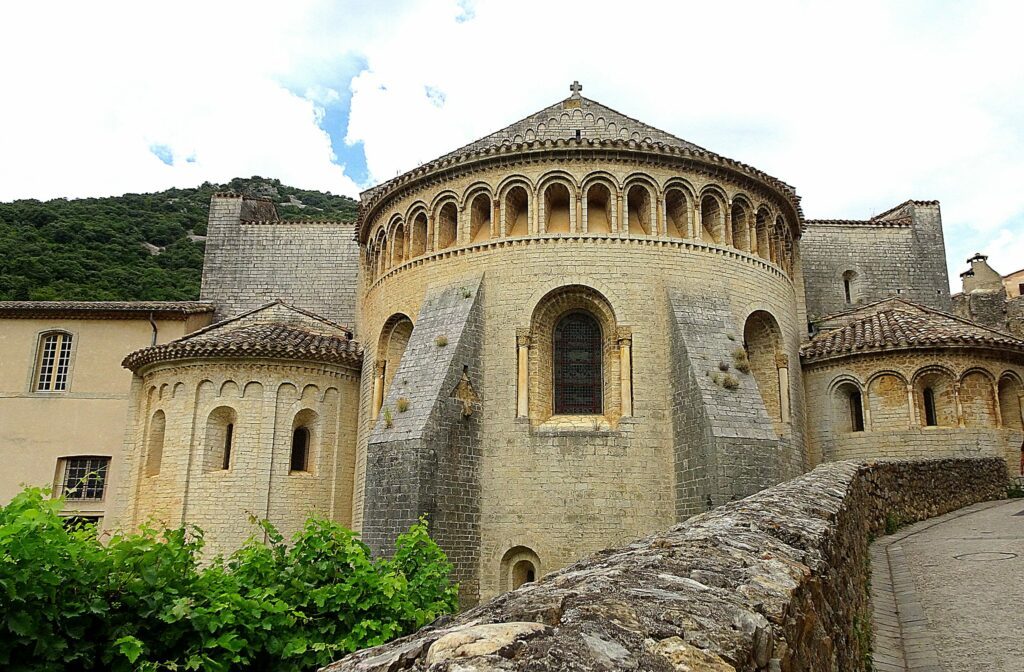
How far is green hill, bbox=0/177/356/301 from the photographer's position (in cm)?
3969

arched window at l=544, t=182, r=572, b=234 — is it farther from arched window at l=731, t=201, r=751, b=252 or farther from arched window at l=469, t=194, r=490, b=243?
arched window at l=731, t=201, r=751, b=252

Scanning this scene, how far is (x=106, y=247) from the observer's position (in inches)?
1833

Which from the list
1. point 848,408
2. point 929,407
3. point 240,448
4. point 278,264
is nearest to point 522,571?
point 240,448

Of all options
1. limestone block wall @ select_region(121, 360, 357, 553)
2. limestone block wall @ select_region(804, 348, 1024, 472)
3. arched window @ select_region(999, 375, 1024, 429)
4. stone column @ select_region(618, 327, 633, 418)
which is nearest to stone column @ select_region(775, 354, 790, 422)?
limestone block wall @ select_region(804, 348, 1024, 472)

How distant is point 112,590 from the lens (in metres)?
6.30

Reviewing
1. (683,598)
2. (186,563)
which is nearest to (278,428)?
(186,563)

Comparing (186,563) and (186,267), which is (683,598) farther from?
(186,267)

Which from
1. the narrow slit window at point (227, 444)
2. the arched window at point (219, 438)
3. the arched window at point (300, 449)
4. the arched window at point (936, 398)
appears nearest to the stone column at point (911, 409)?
the arched window at point (936, 398)

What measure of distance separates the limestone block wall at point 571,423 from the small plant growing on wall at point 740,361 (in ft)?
4.08

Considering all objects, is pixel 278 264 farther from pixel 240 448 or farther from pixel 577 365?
pixel 577 365

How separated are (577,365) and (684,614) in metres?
14.8

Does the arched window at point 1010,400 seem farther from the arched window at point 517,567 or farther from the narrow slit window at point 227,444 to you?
the narrow slit window at point 227,444

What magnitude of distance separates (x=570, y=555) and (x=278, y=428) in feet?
26.6

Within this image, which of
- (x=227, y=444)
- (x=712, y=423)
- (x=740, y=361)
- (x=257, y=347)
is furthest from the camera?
(x=227, y=444)
